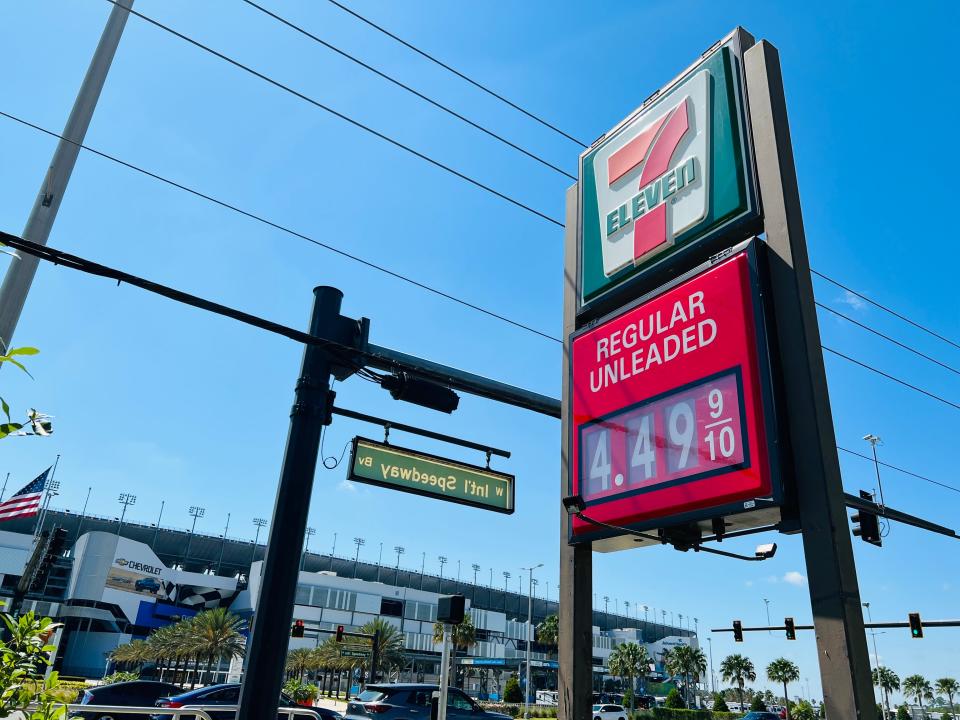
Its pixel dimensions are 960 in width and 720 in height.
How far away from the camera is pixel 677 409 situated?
571cm

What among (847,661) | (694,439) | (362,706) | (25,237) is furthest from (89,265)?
(362,706)

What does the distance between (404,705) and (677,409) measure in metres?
14.6

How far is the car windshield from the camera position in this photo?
683 inches

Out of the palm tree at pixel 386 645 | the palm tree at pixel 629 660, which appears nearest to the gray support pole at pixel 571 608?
the palm tree at pixel 386 645

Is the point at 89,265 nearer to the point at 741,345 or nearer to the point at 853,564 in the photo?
the point at 741,345

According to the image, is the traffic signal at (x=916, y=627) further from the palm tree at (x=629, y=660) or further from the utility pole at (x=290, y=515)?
the palm tree at (x=629, y=660)

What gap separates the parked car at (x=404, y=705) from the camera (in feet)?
55.5

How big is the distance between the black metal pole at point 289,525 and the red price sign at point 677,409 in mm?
3203

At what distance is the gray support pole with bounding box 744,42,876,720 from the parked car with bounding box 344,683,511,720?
1426 centimetres

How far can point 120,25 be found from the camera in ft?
23.5

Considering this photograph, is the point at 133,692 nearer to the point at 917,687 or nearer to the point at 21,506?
the point at 21,506

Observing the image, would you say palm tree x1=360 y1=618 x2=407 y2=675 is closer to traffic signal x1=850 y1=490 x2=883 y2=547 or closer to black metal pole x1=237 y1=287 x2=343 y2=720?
traffic signal x1=850 y1=490 x2=883 y2=547

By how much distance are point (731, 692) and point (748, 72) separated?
581 feet

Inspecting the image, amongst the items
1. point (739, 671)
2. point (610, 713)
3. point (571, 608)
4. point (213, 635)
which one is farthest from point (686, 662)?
point (571, 608)
